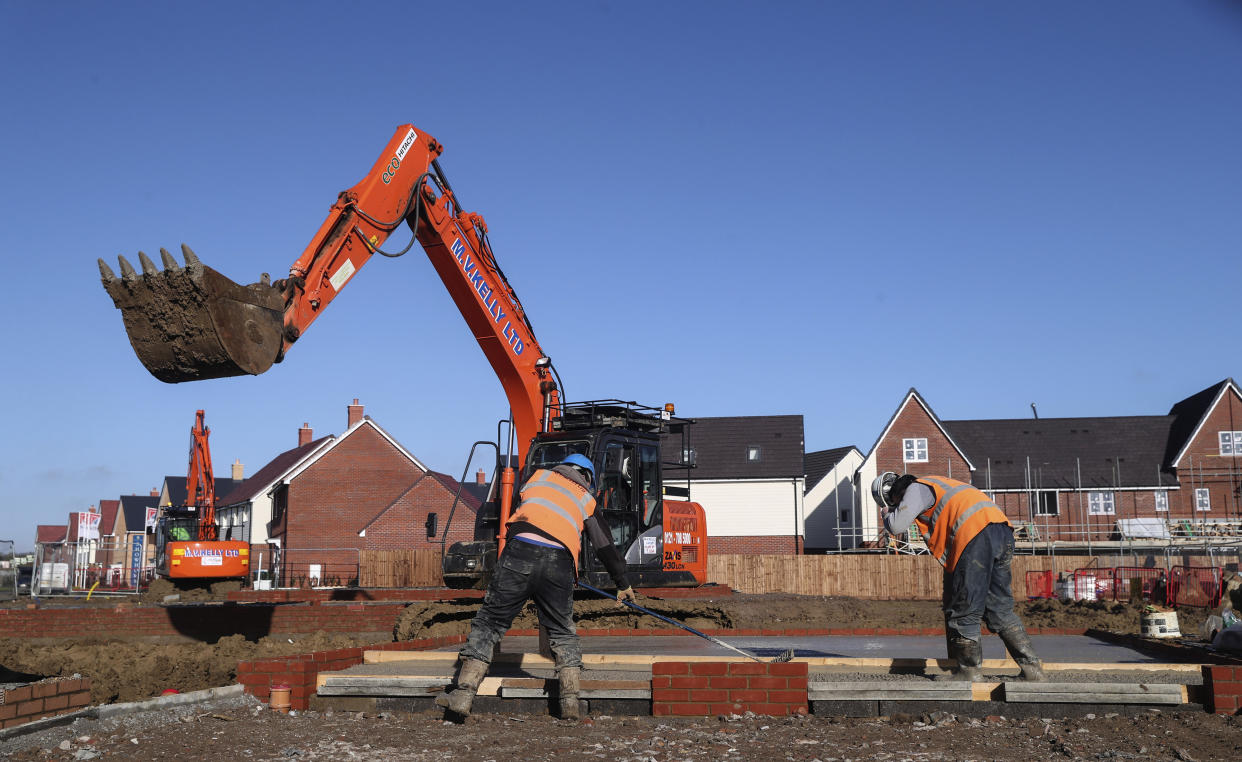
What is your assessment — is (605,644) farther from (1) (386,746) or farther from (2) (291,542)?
(2) (291,542)

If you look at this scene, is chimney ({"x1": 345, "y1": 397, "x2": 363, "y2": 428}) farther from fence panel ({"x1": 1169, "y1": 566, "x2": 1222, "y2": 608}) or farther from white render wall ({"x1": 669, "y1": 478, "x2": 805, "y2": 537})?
fence panel ({"x1": 1169, "y1": 566, "x2": 1222, "y2": 608})

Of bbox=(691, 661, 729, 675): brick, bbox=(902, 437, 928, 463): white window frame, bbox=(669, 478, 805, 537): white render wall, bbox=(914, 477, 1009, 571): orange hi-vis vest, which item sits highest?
bbox=(902, 437, 928, 463): white window frame

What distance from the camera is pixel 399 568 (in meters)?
37.0

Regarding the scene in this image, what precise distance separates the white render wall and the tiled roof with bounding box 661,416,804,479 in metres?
0.38

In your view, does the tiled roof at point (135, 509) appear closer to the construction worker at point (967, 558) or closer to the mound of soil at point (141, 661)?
the mound of soil at point (141, 661)

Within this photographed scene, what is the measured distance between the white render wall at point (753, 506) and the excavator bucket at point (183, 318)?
118 feet

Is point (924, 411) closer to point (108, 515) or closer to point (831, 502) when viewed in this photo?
point (831, 502)

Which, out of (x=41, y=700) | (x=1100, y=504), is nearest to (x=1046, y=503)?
(x=1100, y=504)

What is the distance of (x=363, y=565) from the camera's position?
123 ft

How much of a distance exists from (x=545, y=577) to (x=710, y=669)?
130 centimetres

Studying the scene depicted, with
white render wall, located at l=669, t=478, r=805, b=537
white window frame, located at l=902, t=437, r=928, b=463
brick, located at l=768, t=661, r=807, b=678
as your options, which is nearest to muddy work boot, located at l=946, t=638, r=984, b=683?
brick, located at l=768, t=661, r=807, b=678

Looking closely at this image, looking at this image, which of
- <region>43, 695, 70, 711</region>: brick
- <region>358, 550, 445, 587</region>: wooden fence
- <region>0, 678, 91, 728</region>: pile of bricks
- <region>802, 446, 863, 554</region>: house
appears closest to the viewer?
<region>0, 678, 91, 728</region>: pile of bricks

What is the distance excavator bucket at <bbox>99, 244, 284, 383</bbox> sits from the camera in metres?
8.84

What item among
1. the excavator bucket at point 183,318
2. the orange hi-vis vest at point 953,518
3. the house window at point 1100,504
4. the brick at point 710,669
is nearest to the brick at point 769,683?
the brick at point 710,669
